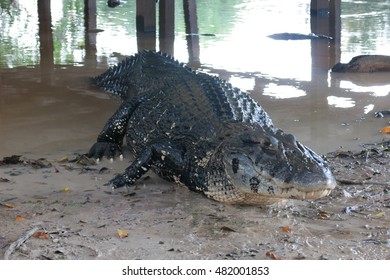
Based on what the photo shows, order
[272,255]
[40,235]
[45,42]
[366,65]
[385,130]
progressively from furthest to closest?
1. [45,42]
2. [366,65]
3. [385,130]
4. [40,235]
5. [272,255]

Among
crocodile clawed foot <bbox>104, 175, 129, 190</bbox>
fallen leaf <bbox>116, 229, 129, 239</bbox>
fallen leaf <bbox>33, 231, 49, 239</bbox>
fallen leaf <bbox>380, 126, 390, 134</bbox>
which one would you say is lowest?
fallen leaf <bbox>116, 229, 129, 239</bbox>

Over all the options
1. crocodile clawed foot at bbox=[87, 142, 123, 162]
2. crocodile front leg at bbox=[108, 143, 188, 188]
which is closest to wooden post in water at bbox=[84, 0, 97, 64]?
crocodile clawed foot at bbox=[87, 142, 123, 162]

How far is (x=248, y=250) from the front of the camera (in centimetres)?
339

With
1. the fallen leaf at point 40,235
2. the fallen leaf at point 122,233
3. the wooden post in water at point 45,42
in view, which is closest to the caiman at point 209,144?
the fallen leaf at point 122,233

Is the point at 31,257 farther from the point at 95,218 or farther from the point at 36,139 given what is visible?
the point at 36,139

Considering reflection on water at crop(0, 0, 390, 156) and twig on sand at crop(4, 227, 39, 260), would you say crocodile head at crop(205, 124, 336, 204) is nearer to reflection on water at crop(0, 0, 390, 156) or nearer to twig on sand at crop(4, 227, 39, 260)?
twig on sand at crop(4, 227, 39, 260)

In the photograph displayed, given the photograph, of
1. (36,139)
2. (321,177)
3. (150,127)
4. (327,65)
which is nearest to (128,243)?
(321,177)

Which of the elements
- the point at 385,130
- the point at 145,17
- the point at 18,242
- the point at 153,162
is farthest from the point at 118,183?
the point at 145,17

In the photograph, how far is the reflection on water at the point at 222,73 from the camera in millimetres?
6027

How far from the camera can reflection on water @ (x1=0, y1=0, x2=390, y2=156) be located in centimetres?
603

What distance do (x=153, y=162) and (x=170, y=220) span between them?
86 cm

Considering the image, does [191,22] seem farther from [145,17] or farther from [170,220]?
[170,220]

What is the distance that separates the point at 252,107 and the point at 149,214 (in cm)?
140

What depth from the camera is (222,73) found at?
8.55 metres
